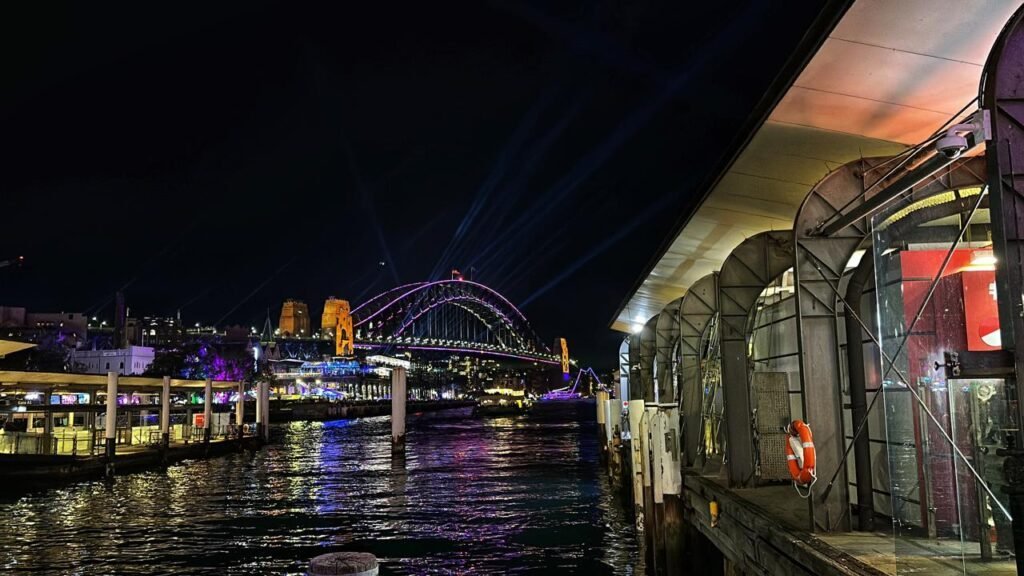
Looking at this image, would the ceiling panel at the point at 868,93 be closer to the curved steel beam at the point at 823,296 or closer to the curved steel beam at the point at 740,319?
the curved steel beam at the point at 823,296

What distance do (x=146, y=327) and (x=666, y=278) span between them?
A: 17809 centimetres

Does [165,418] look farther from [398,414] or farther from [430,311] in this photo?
[430,311]

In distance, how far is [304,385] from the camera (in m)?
151

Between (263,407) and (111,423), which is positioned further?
(263,407)

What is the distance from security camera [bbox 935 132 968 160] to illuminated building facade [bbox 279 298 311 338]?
172467 mm

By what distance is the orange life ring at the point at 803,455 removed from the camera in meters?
9.54

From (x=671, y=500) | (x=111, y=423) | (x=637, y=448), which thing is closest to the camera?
(x=671, y=500)

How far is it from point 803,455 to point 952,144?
477 cm

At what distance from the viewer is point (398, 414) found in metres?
39.7

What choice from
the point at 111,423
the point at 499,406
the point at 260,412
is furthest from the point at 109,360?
the point at 111,423

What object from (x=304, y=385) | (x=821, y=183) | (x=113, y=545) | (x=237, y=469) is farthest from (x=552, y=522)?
(x=304, y=385)

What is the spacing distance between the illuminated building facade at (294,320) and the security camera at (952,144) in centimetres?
17247

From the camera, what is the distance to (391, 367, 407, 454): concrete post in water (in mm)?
38406

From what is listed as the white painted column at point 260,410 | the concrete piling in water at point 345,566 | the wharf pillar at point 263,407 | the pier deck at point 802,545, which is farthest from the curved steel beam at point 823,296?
the wharf pillar at point 263,407
